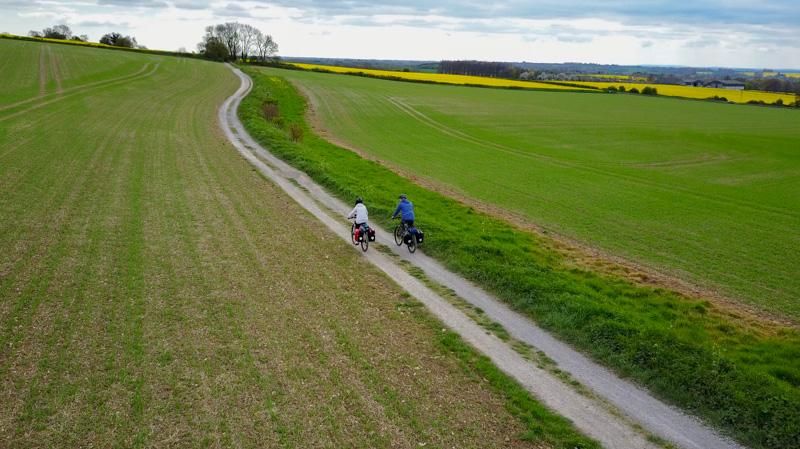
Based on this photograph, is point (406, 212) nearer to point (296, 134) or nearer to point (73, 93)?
point (296, 134)

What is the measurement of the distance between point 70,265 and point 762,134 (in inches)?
2732

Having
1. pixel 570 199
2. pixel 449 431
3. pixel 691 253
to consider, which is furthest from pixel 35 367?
pixel 570 199

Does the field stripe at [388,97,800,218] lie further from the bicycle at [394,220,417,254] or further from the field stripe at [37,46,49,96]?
the field stripe at [37,46,49,96]

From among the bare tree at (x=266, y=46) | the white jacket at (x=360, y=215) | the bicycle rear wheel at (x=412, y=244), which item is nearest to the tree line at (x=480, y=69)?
the bare tree at (x=266, y=46)

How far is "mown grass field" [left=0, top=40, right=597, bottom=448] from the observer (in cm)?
958

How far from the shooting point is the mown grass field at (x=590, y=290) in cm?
1084

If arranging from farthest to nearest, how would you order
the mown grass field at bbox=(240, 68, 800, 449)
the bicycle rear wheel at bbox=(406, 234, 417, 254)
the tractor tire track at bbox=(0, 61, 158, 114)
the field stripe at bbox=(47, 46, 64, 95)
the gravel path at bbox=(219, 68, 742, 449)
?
the field stripe at bbox=(47, 46, 64, 95) < the tractor tire track at bbox=(0, 61, 158, 114) < the bicycle rear wheel at bbox=(406, 234, 417, 254) < the mown grass field at bbox=(240, 68, 800, 449) < the gravel path at bbox=(219, 68, 742, 449)

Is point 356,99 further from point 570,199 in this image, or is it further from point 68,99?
point 570,199

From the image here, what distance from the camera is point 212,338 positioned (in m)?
12.4

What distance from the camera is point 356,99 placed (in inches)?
2864

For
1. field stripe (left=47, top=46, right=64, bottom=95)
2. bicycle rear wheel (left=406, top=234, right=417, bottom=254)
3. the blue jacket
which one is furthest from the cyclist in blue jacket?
field stripe (left=47, top=46, right=64, bottom=95)

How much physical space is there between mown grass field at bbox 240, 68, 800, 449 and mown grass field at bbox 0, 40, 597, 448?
2.86 metres

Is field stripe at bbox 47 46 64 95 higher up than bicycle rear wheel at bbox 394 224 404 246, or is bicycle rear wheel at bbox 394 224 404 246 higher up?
field stripe at bbox 47 46 64 95

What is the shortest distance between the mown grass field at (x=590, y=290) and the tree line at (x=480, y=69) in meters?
112
